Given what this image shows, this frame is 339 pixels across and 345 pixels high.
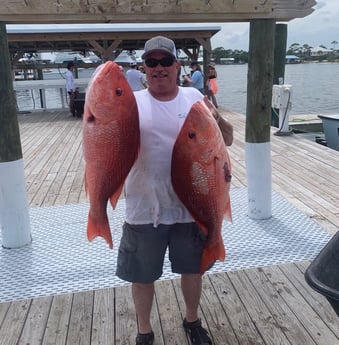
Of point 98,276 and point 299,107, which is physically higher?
point 98,276

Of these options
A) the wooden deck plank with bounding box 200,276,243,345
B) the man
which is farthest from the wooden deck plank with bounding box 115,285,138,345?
the wooden deck plank with bounding box 200,276,243,345

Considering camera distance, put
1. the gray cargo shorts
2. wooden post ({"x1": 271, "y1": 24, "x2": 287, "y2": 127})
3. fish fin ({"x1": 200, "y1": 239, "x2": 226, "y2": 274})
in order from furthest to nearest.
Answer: wooden post ({"x1": 271, "y1": 24, "x2": 287, "y2": 127}) < the gray cargo shorts < fish fin ({"x1": 200, "y1": 239, "x2": 226, "y2": 274})

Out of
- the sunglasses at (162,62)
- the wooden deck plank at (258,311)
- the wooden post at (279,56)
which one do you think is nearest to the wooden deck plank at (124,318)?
the wooden deck plank at (258,311)

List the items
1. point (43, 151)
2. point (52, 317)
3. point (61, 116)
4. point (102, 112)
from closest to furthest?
point (102, 112)
point (52, 317)
point (43, 151)
point (61, 116)

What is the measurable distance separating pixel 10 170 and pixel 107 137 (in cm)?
192

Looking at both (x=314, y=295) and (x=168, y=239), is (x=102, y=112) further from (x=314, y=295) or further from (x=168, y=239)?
(x=314, y=295)

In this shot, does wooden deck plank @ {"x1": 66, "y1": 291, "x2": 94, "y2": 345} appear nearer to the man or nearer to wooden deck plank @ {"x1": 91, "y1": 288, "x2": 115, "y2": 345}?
wooden deck plank @ {"x1": 91, "y1": 288, "x2": 115, "y2": 345}

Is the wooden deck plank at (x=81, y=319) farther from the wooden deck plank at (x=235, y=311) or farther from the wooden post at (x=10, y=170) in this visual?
the wooden post at (x=10, y=170)

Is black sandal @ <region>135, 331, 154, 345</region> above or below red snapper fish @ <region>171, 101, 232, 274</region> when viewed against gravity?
below

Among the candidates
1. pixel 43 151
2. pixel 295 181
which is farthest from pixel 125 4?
pixel 43 151

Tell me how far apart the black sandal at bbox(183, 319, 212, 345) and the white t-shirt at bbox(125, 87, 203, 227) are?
2.20 feet

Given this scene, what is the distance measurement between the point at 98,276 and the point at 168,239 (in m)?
1.13

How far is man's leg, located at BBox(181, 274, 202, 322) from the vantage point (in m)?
2.17

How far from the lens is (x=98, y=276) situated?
2.99 m
